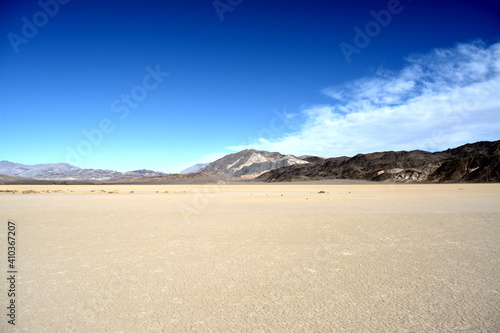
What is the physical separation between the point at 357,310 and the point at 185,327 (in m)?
2.19

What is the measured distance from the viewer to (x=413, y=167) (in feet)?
261

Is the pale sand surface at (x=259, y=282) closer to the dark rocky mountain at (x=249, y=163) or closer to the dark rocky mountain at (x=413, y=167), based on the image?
the dark rocky mountain at (x=413, y=167)

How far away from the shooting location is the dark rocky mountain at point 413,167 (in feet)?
209

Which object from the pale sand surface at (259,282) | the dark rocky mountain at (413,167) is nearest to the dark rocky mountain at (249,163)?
the dark rocky mountain at (413,167)

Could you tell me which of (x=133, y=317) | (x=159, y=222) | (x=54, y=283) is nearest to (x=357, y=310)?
(x=133, y=317)

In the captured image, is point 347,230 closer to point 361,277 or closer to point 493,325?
point 361,277

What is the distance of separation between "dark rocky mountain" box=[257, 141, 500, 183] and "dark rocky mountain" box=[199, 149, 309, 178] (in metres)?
29.4

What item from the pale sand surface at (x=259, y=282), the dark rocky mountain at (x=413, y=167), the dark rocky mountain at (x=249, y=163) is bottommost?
the pale sand surface at (x=259, y=282)

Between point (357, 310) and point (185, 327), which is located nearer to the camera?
point (185, 327)

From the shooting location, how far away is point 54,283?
480 centimetres

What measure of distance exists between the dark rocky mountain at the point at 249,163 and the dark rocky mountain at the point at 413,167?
1157 inches

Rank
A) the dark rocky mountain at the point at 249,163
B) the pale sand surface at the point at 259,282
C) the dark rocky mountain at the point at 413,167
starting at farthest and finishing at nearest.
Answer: the dark rocky mountain at the point at 249,163 → the dark rocky mountain at the point at 413,167 → the pale sand surface at the point at 259,282

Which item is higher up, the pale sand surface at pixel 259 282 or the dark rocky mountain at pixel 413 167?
the dark rocky mountain at pixel 413 167

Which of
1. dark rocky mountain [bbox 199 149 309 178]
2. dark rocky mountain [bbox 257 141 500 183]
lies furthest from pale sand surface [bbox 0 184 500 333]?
dark rocky mountain [bbox 199 149 309 178]
